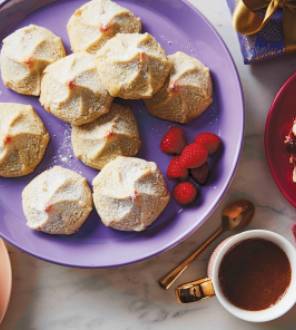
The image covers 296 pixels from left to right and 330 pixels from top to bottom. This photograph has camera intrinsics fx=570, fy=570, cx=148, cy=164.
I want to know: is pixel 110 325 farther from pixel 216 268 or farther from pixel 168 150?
pixel 168 150

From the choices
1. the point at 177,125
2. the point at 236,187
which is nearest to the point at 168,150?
the point at 177,125

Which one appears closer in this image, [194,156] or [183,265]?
[194,156]

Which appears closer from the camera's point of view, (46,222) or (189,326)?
(46,222)

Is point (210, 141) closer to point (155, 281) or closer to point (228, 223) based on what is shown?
point (228, 223)

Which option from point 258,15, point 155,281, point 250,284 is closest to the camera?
point 258,15

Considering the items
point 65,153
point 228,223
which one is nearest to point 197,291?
point 228,223

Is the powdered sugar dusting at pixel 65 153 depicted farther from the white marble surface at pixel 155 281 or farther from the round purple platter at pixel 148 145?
the white marble surface at pixel 155 281

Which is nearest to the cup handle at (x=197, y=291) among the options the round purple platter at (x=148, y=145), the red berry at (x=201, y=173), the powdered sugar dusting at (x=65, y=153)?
the round purple platter at (x=148, y=145)
